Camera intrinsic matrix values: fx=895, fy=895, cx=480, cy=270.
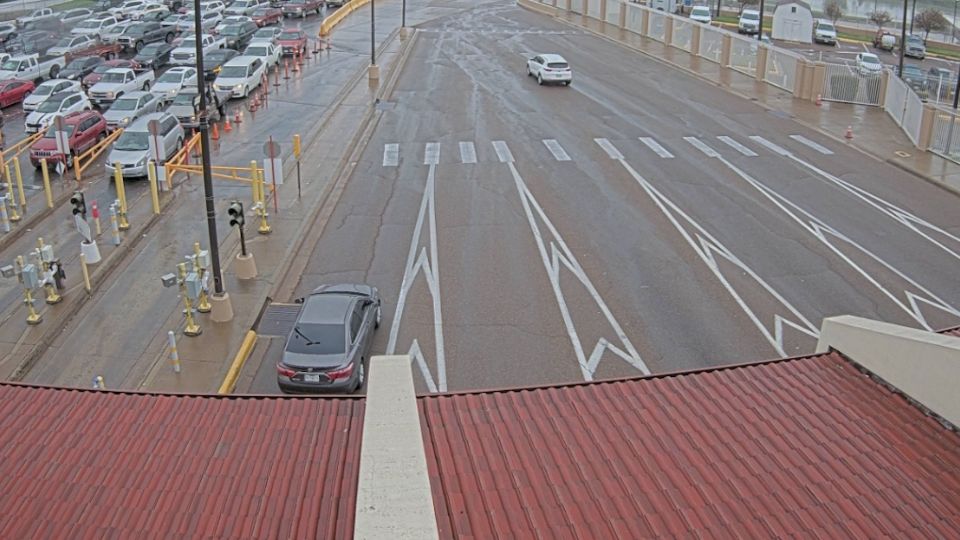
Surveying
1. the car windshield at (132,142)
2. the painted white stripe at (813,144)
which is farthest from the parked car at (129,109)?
the painted white stripe at (813,144)

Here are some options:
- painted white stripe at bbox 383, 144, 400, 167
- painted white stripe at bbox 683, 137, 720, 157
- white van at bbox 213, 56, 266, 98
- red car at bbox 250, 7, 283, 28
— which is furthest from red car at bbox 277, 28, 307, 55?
painted white stripe at bbox 683, 137, 720, 157

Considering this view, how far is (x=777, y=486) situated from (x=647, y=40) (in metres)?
55.0

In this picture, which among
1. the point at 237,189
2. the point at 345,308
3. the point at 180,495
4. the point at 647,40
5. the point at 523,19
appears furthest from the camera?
the point at 523,19

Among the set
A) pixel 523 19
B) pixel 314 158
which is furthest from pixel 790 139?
pixel 523 19

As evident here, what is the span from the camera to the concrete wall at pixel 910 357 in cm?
888

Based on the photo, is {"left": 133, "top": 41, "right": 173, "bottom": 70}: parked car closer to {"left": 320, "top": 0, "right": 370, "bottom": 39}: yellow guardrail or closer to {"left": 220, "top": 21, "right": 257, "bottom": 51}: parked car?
{"left": 220, "top": 21, "right": 257, "bottom": 51}: parked car

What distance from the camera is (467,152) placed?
32.5 metres

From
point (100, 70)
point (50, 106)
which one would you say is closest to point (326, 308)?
point (50, 106)

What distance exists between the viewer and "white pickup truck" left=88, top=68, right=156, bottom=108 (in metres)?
40.9

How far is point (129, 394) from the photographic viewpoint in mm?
9938

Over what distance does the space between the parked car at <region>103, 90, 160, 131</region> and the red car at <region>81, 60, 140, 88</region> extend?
6.34 m

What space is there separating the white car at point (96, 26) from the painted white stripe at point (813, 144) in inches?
1711

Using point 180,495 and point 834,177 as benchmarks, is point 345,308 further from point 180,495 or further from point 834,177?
point 834,177

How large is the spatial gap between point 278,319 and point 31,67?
34972 millimetres
